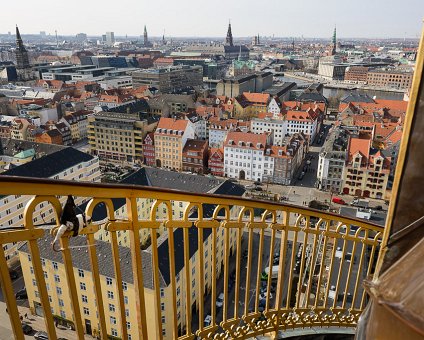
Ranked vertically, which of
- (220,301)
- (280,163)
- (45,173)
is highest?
(45,173)

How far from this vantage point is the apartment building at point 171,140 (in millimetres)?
41344

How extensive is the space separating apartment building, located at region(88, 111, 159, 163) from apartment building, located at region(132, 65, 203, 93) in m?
36.2

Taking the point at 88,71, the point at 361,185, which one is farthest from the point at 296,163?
the point at 88,71

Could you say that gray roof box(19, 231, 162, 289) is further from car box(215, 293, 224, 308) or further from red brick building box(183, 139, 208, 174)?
red brick building box(183, 139, 208, 174)

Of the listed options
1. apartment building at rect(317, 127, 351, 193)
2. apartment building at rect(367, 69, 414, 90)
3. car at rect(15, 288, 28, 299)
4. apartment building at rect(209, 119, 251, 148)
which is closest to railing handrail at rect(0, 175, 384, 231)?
car at rect(15, 288, 28, 299)

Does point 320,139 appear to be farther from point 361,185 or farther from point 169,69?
point 169,69

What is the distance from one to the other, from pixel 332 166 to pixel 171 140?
1758 cm

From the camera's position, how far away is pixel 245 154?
39.3 metres

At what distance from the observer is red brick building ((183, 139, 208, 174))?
136 feet

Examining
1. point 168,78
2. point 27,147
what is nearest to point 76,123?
point 27,147

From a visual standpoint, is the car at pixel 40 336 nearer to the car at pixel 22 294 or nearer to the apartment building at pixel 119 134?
the car at pixel 22 294

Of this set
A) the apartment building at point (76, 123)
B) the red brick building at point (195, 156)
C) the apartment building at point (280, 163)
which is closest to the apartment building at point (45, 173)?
the red brick building at point (195, 156)

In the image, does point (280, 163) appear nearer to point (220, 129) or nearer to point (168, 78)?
point (220, 129)

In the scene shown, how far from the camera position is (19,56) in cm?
9250
